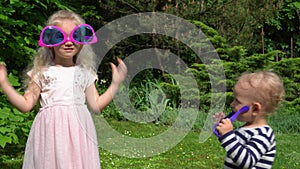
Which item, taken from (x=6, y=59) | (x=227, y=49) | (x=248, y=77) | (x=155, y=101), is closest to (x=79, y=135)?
(x=248, y=77)

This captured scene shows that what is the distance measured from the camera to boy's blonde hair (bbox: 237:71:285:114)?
2.57 meters

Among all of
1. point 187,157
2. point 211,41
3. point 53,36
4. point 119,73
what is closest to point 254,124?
point 119,73

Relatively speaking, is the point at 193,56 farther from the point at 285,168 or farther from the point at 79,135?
the point at 79,135

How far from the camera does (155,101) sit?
29.2 feet

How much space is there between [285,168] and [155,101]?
10.9 ft

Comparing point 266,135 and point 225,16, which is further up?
point 225,16

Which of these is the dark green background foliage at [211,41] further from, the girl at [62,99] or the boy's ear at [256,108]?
the boy's ear at [256,108]

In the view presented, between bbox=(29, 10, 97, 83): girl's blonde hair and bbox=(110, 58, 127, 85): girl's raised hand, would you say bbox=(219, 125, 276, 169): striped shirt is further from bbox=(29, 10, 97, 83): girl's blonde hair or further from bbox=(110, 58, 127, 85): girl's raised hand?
bbox=(29, 10, 97, 83): girl's blonde hair

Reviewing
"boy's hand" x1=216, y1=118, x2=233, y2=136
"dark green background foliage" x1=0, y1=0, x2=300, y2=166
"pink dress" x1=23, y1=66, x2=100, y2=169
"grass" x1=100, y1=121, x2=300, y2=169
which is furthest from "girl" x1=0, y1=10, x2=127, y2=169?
"dark green background foliage" x1=0, y1=0, x2=300, y2=166

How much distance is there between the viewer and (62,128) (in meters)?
3.21

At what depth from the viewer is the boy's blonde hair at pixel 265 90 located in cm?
257

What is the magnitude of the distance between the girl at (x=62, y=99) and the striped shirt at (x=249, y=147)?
2.87 feet

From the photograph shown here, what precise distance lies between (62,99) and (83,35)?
401 millimetres

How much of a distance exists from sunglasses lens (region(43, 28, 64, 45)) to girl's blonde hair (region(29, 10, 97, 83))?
0.06 metres
